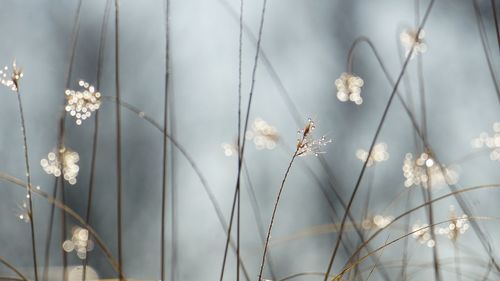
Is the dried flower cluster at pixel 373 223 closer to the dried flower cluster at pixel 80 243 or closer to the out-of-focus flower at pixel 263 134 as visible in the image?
the out-of-focus flower at pixel 263 134

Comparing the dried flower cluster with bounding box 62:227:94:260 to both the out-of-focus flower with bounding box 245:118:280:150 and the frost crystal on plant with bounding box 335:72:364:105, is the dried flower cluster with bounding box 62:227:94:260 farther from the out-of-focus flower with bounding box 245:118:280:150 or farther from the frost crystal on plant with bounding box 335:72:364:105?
the frost crystal on plant with bounding box 335:72:364:105

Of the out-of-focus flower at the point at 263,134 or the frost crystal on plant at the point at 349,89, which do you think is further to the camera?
the out-of-focus flower at the point at 263,134

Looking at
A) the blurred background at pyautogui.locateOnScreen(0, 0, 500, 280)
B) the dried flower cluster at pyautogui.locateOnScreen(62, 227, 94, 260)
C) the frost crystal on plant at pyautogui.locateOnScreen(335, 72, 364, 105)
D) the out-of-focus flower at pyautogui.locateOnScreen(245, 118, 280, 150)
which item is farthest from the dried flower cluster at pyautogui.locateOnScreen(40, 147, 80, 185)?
the blurred background at pyautogui.locateOnScreen(0, 0, 500, 280)

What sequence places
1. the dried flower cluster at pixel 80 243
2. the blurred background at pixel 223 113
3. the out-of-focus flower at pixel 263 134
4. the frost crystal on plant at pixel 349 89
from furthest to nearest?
the blurred background at pixel 223 113 → the out-of-focus flower at pixel 263 134 → the frost crystal on plant at pixel 349 89 → the dried flower cluster at pixel 80 243

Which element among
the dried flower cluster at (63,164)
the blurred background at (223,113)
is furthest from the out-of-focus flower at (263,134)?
the blurred background at (223,113)

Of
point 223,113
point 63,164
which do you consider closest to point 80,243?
point 63,164

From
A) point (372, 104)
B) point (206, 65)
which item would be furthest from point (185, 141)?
point (372, 104)

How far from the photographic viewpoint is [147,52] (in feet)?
24.8

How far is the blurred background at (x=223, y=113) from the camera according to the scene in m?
5.98

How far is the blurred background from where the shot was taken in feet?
19.6

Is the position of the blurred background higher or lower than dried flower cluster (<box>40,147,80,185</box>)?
higher

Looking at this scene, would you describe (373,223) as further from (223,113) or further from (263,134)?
(223,113)

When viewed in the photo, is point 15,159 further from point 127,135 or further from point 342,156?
point 342,156

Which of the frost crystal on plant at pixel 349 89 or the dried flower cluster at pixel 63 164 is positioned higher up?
the frost crystal on plant at pixel 349 89
